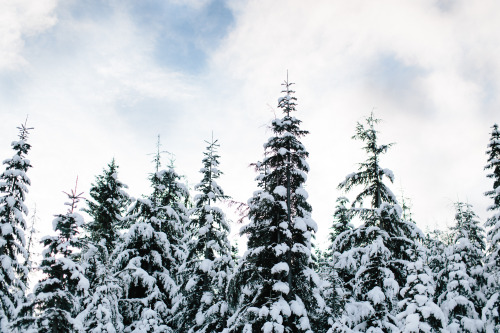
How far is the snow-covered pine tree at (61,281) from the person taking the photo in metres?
12.6

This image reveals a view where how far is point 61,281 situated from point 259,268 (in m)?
8.28

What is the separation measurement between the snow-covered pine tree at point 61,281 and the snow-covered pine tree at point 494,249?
763 inches

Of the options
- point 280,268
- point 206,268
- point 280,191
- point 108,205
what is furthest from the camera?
point 108,205

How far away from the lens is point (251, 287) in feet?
49.9

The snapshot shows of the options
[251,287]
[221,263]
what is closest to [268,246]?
[251,287]

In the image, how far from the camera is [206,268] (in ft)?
58.5

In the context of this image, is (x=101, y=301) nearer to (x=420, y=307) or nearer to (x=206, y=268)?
(x=206, y=268)

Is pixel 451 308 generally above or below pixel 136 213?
below

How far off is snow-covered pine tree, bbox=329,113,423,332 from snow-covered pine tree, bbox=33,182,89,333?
1045 centimetres

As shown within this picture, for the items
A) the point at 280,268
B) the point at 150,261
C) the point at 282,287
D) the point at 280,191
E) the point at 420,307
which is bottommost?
the point at 420,307

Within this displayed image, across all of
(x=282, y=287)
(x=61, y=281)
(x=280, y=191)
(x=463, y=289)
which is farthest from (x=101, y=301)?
(x=463, y=289)

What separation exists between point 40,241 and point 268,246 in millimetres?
9272

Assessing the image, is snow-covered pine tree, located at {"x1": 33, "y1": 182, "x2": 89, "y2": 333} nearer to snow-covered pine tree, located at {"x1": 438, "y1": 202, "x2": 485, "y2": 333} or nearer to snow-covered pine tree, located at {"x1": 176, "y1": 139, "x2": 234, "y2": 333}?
snow-covered pine tree, located at {"x1": 176, "y1": 139, "x2": 234, "y2": 333}

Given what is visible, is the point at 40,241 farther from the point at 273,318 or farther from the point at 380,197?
the point at 380,197
